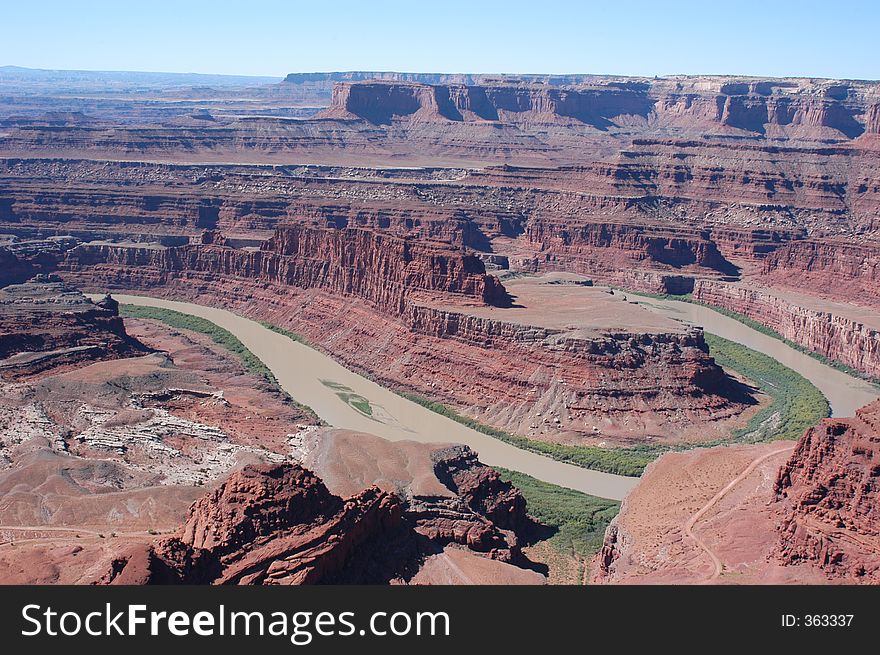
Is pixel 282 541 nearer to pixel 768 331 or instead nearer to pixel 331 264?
pixel 331 264

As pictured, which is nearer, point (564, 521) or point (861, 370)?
point (564, 521)

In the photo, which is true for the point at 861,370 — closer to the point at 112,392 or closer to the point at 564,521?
the point at 564,521

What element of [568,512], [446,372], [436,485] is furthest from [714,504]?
[446,372]

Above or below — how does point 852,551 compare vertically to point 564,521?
above

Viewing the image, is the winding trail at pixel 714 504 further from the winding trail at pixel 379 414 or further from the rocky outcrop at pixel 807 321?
the rocky outcrop at pixel 807 321

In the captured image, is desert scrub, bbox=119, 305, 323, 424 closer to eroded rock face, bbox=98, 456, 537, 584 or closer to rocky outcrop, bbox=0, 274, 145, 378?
rocky outcrop, bbox=0, 274, 145, 378

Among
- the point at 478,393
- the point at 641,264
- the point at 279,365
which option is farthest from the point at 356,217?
the point at 478,393
